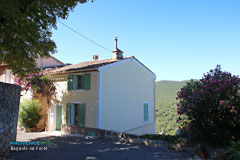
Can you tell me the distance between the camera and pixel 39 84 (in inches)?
530

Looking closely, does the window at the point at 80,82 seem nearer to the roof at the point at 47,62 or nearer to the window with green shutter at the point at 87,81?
the window with green shutter at the point at 87,81

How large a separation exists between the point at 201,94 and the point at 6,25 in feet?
27.9

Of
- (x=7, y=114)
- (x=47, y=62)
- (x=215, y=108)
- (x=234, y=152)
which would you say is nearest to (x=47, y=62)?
(x=47, y=62)

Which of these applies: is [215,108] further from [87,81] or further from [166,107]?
[166,107]

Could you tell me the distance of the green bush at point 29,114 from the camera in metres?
14.1

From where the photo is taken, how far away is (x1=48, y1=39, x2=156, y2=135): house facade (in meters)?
12.4

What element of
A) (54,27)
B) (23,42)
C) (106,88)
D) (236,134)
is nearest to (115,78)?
(106,88)

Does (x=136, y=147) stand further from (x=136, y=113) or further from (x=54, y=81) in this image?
(x=54, y=81)

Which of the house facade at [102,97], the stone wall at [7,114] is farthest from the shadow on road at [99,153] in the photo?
the house facade at [102,97]

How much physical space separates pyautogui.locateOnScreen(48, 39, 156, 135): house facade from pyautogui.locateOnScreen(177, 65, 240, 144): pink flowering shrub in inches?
235

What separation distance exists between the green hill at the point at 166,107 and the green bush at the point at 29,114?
1664 centimetres

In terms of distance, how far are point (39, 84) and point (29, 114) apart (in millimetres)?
2615

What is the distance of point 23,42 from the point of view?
8266mm

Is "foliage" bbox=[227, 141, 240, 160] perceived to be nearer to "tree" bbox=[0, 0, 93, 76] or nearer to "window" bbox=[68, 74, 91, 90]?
"tree" bbox=[0, 0, 93, 76]
